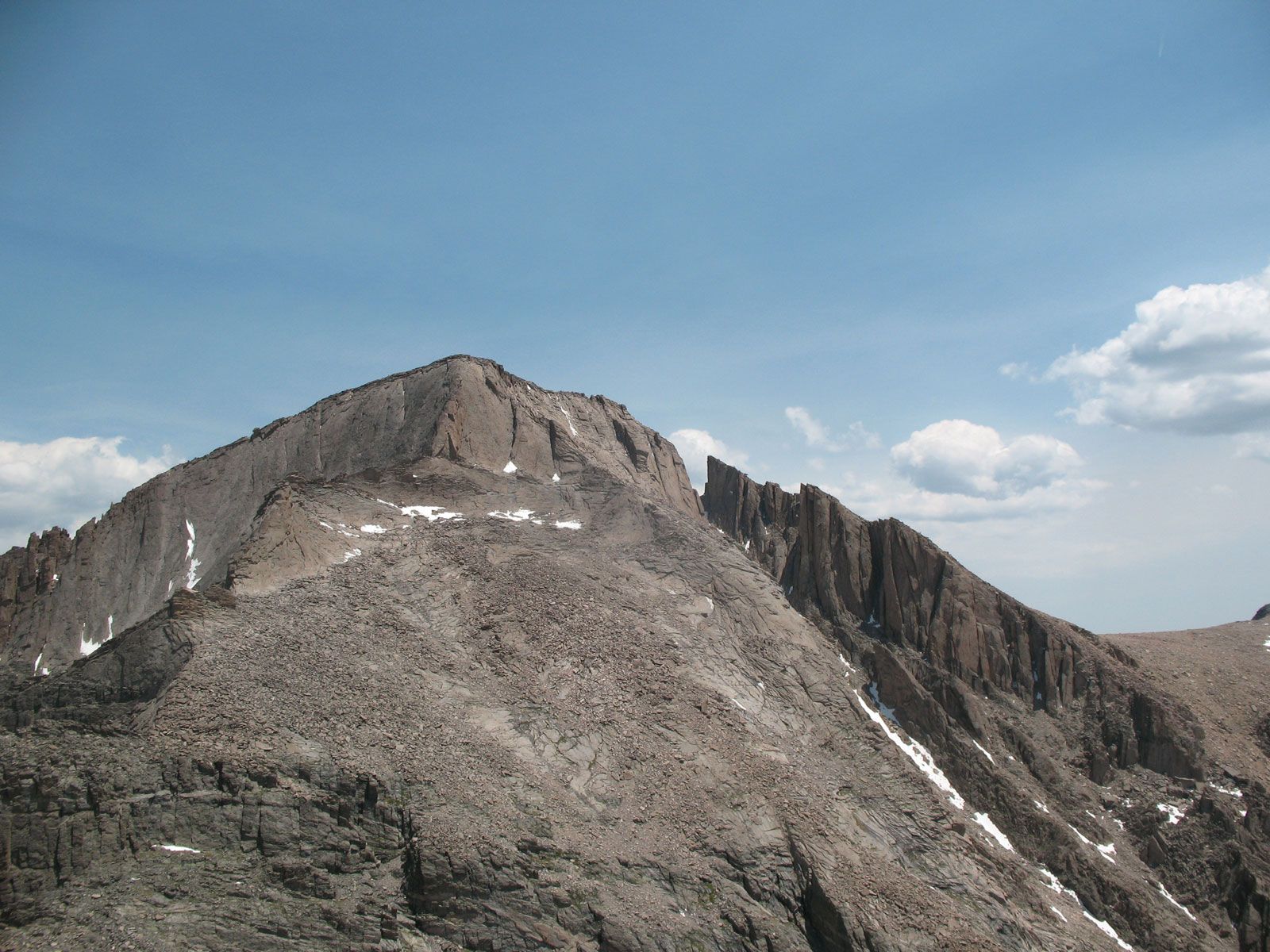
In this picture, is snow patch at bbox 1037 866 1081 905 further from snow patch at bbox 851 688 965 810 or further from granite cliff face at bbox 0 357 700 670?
granite cliff face at bbox 0 357 700 670

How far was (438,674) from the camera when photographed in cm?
4153

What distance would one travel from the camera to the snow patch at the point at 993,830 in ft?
171

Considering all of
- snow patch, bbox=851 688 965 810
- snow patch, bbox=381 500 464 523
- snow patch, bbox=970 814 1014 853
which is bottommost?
snow patch, bbox=970 814 1014 853

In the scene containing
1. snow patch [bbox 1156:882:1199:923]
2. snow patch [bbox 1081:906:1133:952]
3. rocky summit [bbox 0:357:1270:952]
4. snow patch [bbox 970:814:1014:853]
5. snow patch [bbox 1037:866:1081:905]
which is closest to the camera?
rocky summit [bbox 0:357:1270:952]

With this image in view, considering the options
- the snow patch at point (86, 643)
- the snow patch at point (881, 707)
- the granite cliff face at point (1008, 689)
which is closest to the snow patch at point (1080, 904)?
the granite cliff face at point (1008, 689)

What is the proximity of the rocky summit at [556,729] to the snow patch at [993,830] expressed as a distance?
357 mm

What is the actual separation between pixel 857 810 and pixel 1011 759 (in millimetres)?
21945

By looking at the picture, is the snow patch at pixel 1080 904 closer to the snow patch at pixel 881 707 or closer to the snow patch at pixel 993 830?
the snow patch at pixel 993 830

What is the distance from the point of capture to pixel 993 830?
5334 cm

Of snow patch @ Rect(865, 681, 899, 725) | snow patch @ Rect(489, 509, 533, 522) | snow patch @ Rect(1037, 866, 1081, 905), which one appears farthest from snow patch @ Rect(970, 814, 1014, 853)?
snow patch @ Rect(489, 509, 533, 522)

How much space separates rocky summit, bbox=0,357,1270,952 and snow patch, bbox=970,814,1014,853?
0.36 metres

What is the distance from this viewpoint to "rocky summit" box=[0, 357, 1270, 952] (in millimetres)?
31484

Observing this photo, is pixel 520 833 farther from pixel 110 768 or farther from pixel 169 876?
pixel 110 768

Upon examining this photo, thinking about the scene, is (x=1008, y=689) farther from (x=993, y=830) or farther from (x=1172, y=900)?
(x=1172, y=900)
